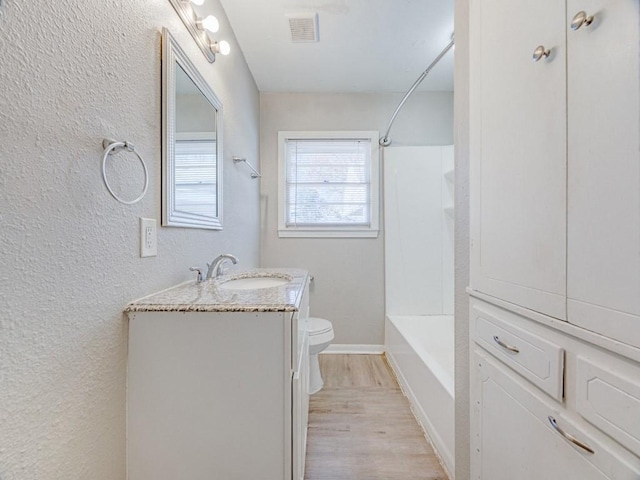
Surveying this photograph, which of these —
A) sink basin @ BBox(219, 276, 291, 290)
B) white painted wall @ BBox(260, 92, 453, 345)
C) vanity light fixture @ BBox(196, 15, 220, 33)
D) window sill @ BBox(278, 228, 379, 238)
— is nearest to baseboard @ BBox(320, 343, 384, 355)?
white painted wall @ BBox(260, 92, 453, 345)

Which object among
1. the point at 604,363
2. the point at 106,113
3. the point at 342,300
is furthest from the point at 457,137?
the point at 342,300

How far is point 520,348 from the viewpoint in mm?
812

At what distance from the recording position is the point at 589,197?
2.01 ft

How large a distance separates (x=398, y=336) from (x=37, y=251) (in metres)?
2.23

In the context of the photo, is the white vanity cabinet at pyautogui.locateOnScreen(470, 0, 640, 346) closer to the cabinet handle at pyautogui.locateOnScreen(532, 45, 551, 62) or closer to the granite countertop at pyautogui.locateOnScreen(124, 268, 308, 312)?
the cabinet handle at pyautogui.locateOnScreen(532, 45, 551, 62)

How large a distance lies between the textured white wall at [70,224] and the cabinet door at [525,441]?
1.16 metres

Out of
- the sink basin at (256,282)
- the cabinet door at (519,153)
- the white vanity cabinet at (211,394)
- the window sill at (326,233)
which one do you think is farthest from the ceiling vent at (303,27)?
the white vanity cabinet at (211,394)

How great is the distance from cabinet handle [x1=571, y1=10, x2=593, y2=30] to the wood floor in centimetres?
172

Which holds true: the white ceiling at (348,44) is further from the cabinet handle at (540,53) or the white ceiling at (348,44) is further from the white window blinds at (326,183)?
the cabinet handle at (540,53)

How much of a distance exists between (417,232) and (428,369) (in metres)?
1.40

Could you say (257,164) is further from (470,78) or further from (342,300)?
(470,78)

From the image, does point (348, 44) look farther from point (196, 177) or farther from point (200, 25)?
point (196, 177)

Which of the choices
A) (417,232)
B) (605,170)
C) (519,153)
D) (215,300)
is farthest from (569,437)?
(417,232)

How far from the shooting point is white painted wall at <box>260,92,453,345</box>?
277 centimetres
